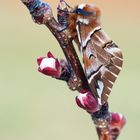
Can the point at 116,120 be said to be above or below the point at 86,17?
below

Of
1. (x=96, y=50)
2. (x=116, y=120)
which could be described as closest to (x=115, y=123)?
(x=116, y=120)

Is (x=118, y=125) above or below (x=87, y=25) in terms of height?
below

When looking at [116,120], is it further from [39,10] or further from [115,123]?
[39,10]

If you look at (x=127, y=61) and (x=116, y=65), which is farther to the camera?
(x=127, y=61)

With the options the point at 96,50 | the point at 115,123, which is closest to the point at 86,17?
the point at 96,50

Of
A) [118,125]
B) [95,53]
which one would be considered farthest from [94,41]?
[118,125]

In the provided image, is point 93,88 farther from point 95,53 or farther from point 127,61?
point 127,61

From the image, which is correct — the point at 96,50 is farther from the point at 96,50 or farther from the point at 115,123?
the point at 115,123
